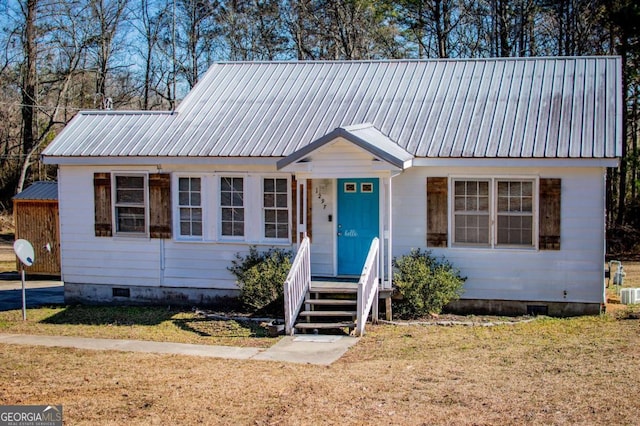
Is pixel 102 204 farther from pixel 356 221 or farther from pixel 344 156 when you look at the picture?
pixel 344 156

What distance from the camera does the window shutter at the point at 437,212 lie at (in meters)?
15.2

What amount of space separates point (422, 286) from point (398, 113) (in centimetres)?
402

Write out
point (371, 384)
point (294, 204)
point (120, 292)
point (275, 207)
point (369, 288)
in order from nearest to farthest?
point (371, 384) → point (369, 288) → point (294, 204) → point (275, 207) → point (120, 292)

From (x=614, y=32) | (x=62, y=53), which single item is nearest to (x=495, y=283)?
(x=614, y=32)

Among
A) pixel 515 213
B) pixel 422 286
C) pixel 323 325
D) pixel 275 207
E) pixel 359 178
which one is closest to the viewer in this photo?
pixel 323 325

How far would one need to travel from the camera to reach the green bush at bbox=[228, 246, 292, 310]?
588 inches

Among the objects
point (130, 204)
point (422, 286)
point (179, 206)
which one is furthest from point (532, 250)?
point (130, 204)

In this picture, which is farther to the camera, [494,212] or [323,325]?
[494,212]

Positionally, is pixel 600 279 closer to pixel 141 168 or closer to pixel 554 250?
pixel 554 250

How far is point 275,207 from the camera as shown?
1611 cm

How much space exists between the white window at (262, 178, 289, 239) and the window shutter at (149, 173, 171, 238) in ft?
6.86

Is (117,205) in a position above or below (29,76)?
below

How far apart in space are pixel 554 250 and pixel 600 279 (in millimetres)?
985

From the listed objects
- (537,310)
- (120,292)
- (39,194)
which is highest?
(39,194)
